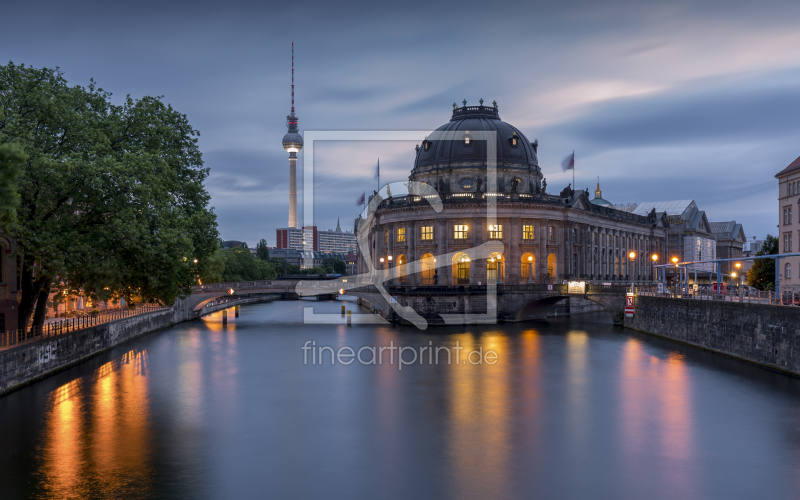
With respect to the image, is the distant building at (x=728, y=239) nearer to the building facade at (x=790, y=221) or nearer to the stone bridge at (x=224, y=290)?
the building facade at (x=790, y=221)

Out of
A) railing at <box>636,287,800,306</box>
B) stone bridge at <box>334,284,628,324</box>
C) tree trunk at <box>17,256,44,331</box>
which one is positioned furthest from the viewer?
stone bridge at <box>334,284,628,324</box>

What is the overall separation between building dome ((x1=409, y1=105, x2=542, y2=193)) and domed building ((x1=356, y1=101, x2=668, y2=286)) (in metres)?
0.16

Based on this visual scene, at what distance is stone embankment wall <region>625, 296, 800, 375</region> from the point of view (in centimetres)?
4062

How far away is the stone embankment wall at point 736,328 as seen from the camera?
40625mm

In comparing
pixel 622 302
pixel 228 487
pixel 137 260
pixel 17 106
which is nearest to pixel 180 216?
pixel 137 260

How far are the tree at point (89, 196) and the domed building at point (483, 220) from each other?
51.1 metres

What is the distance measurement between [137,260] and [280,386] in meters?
12.0

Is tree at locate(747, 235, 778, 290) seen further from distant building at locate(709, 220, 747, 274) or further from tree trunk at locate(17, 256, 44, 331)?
distant building at locate(709, 220, 747, 274)

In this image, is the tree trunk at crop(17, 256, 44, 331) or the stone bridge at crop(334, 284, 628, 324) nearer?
the tree trunk at crop(17, 256, 44, 331)

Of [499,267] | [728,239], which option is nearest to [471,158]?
[499,267]

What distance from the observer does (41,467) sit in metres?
24.4

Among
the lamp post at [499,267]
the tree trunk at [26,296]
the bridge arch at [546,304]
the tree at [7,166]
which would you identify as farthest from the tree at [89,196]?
the lamp post at [499,267]

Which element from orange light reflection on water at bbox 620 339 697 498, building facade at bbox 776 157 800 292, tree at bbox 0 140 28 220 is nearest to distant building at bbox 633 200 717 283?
building facade at bbox 776 157 800 292

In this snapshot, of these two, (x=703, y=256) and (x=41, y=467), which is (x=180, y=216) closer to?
(x=41, y=467)
